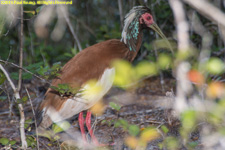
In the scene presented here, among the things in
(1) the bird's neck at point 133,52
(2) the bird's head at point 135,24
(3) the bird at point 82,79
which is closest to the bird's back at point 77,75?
(3) the bird at point 82,79

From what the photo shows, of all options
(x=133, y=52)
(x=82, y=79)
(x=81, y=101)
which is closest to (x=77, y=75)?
(x=82, y=79)

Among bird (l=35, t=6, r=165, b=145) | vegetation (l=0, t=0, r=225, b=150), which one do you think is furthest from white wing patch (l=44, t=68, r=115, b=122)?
vegetation (l=0, t=0, r=225, b=150)

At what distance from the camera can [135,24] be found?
4516mm

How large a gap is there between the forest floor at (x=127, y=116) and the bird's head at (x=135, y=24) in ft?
2.82

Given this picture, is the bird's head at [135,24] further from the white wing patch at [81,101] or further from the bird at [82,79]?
the white wing patch at [81,101]

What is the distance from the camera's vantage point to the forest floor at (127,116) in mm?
3854

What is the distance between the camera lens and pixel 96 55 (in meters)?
4.14

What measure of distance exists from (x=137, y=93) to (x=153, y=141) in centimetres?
191

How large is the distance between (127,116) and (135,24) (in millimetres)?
1334

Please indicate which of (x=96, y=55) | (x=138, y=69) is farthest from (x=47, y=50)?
(x=138, y=69)

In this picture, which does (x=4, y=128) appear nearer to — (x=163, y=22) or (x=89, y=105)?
(x=89, y=105)

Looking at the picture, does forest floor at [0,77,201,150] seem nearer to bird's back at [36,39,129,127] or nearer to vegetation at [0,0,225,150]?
vegetation at [0,0,225,150]

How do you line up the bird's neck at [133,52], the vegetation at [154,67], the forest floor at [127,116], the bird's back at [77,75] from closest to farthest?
the vegetation at [154,67], the forest floor at [127,116], the bird's back at [77,75], the bird's neck at [133,52]

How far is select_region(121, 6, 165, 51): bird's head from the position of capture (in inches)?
176
